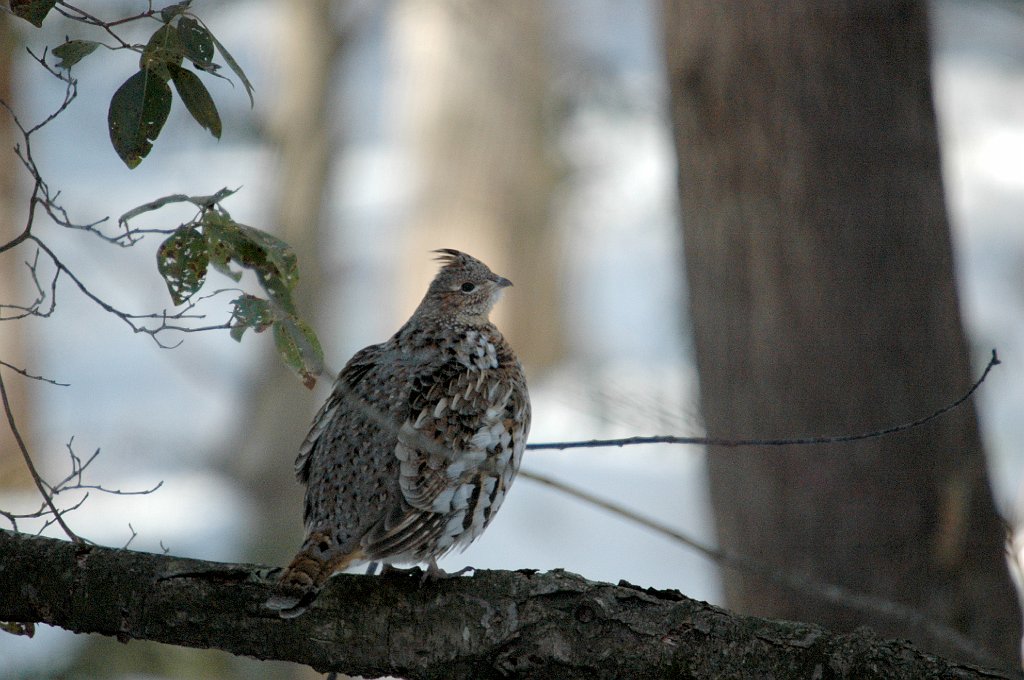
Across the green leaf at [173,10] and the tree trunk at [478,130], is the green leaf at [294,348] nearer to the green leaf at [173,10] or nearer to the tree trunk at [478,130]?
the green leaf at [173,10]

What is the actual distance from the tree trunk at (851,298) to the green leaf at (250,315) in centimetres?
248

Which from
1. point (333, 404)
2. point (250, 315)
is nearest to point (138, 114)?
point (250, 315)

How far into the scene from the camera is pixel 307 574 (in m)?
→ 2.21

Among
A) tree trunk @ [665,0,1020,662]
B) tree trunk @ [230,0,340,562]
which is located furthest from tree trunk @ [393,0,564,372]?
tree trunk @ [665,0,1020,662]

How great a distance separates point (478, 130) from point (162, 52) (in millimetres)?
10633

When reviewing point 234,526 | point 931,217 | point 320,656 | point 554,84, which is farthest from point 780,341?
point 554,84

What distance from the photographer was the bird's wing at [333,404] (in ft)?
8.82

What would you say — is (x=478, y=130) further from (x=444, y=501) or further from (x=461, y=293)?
(x=444, y=501)

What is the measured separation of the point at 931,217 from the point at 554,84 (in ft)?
27.5

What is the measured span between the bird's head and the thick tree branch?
110 centimetres

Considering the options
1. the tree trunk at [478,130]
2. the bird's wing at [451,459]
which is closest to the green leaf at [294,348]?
the bird's wing at [451,459]

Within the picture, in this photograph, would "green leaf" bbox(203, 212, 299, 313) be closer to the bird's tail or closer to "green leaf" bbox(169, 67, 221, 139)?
"green leaf" bbox(169, 67, 221, 139)

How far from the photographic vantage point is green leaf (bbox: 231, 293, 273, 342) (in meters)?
2.07

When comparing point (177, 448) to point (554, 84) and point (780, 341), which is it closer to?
point (780, 341)
